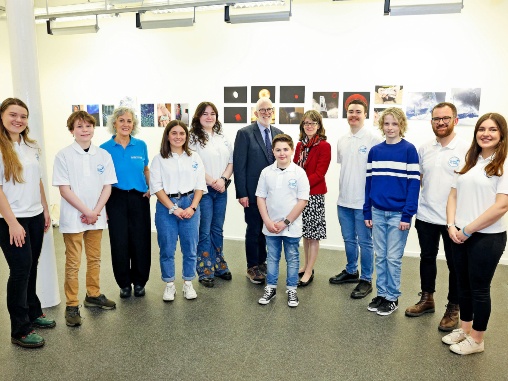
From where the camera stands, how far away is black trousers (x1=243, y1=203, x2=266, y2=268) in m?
3.76

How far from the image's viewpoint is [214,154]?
3650 millimetres

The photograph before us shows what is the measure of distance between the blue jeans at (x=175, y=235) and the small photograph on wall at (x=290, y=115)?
2138mm

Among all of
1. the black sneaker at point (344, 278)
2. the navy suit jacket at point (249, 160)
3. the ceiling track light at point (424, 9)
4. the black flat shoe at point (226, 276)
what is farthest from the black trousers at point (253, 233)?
the ceiling track light at point (424, 9)

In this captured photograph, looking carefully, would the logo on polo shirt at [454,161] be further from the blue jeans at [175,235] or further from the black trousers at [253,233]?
the blue jeans at [175,235]

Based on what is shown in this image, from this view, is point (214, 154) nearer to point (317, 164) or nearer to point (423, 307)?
point (317, 164)

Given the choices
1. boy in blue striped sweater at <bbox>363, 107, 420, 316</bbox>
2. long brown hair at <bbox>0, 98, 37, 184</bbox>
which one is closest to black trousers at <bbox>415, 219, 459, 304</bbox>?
boy in blue striped sweater at <bbox>363, 107, 420, 316</bbox>

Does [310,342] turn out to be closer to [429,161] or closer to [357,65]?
[429,161]

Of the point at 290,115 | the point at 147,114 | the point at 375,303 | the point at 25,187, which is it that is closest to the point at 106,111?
the point at 147,114

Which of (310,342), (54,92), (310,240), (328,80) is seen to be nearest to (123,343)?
(310,342)

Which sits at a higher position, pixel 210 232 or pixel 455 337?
pixel 210 232

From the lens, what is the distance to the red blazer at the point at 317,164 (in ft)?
11.7

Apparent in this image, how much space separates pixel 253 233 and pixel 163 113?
262 cm

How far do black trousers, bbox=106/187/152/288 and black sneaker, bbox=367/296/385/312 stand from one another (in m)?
1.92

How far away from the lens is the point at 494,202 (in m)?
2.35
